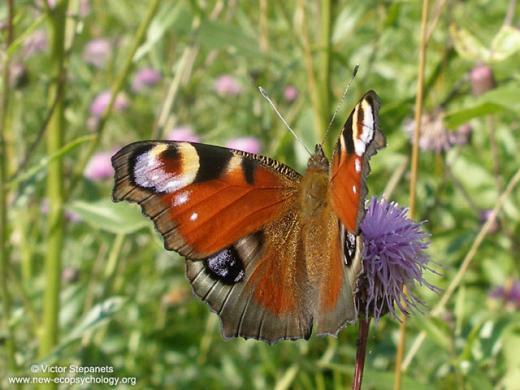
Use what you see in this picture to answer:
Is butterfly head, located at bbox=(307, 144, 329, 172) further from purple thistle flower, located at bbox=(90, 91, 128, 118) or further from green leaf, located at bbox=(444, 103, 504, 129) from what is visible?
purple thistle flower, located at bbox=(90, 91, 128, 118)

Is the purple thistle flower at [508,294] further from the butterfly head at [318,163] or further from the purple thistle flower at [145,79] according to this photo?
the purple thistle flower at [145,79]

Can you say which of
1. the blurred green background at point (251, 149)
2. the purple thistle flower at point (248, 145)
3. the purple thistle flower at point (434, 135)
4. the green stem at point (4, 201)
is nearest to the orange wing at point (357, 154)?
the blurred green background at point (251, 149)

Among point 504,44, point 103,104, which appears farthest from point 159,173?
point 103,104

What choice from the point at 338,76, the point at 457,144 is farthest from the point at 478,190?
the point at 338,76

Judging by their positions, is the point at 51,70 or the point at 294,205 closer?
the point at 294,205

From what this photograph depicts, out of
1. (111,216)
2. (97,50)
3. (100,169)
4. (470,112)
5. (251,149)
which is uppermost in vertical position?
(470,112)

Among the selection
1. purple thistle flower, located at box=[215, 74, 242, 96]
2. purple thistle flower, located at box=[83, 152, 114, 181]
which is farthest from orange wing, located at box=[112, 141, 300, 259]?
purple thistle flower, located at box=[215, 74, 242, 96]

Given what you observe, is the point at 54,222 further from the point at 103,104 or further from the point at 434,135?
the point at 103,104

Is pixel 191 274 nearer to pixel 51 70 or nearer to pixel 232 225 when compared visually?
pixel 232 225
